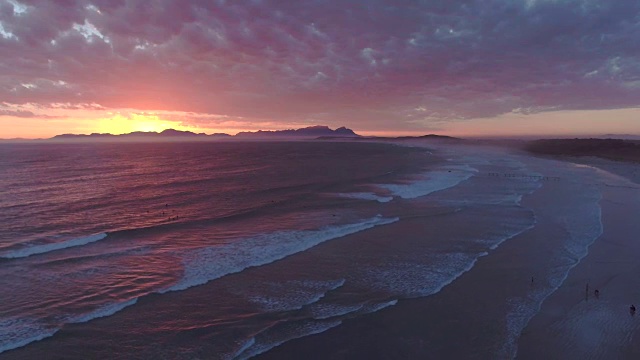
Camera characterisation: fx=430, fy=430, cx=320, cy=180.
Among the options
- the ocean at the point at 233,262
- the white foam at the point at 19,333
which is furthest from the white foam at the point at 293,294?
the white foam at the point at 19,333

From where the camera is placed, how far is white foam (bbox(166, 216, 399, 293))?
53.4ft

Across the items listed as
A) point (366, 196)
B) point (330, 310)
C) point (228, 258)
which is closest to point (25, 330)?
point (228, 258)

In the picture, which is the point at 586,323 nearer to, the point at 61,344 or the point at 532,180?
the point at 61,344

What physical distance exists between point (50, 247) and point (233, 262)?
356 inches

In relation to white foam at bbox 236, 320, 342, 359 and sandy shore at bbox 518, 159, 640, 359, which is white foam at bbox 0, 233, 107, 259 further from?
sandy shore at bbox 518, 159, 640, 359

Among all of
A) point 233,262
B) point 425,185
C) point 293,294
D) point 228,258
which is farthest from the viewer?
point 425,185

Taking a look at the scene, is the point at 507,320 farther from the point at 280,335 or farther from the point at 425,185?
the point at 425,185

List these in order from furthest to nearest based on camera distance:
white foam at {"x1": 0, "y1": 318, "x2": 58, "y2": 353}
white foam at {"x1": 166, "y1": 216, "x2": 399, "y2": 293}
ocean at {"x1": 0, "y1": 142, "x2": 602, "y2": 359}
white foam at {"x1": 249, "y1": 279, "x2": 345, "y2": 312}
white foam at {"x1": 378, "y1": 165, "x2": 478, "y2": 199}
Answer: white foam at {"x1": 378, "y1": 165, "x2": 478, "y2": 199} → white foam at {"x1": 166, "y1": 216, "x2": 399, "y2": 293} → white foam at {"x1": 249, "y1": 279, "x2": 345, "y2": 312} → ocean at {"x1": 0, "y1": 142, "x2": 602, "y2": 359} → white foam at {"x1": 0, "y1": 318, "x2": 58, "y2": 353}

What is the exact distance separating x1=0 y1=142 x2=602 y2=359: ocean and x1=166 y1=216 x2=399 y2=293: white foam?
0.10m

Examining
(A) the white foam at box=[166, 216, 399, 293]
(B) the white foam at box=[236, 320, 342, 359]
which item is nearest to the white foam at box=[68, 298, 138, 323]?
(A) the white foam at box=[166, 216, 399, 293]

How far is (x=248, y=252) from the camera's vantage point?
19.1 m

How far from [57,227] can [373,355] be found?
20887 millimetres

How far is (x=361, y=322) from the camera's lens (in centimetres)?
1205

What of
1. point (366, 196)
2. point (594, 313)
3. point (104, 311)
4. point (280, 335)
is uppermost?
point (366, 196)
